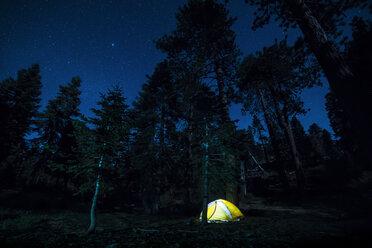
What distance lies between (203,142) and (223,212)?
4.37 m

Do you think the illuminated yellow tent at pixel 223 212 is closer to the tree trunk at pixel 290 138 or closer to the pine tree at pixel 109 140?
the pine tree at pixel 109 140

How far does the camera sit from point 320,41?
505cm

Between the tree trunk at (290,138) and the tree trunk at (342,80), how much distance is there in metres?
10.8

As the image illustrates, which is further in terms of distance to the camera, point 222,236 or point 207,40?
point 207,40

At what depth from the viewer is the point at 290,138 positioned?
47.5 feet

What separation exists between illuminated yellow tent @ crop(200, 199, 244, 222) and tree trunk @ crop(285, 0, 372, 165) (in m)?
6.89

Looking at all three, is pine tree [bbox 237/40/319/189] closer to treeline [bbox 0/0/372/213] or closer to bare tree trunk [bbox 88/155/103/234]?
treeline [bbox 0/0/372/213]

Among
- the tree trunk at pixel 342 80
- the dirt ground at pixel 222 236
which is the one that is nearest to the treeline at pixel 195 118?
the tree trunk at pixel 342 80

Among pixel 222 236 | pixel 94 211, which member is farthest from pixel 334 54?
pixel 94 211

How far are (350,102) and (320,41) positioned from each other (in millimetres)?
2237

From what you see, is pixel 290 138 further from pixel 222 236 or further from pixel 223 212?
pixel 222 236

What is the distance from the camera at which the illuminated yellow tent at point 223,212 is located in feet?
29.8

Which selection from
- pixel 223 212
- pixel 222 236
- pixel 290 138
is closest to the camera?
pixel 222 236

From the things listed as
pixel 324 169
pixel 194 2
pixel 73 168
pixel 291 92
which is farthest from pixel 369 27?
pixel 73 168
